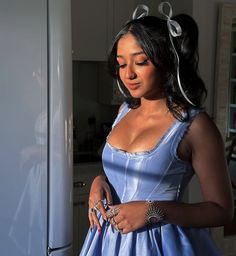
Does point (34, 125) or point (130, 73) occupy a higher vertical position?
point (130, 73)

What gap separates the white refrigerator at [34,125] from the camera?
3.15 ft

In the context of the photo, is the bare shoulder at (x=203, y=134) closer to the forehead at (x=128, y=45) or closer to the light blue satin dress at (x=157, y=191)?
the light blue satin dress at (x=157, y=191)

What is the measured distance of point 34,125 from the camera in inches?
39.4

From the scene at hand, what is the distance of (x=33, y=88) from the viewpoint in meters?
0.99

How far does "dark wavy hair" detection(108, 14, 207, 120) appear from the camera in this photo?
910 mm

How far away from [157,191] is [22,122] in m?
0.36

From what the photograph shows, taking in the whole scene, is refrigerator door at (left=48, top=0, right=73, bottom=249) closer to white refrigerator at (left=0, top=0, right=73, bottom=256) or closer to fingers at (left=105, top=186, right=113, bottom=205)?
white refrigerator at (left=0, top=0, right=73, bottom=256)

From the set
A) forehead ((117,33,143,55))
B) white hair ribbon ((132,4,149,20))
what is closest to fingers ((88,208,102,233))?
forehead ((117,33,143,55))

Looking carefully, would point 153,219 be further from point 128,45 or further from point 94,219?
point 128,45

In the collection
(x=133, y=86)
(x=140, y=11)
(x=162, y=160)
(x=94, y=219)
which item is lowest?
(x=94, y=219)

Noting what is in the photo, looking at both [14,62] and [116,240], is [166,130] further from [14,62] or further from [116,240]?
[14,62]

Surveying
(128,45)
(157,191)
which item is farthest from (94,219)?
(128,45)

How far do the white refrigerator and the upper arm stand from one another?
0.34 metres

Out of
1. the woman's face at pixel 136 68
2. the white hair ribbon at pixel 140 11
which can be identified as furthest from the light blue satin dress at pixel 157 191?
the white hair ribbon at pixel 140 11
